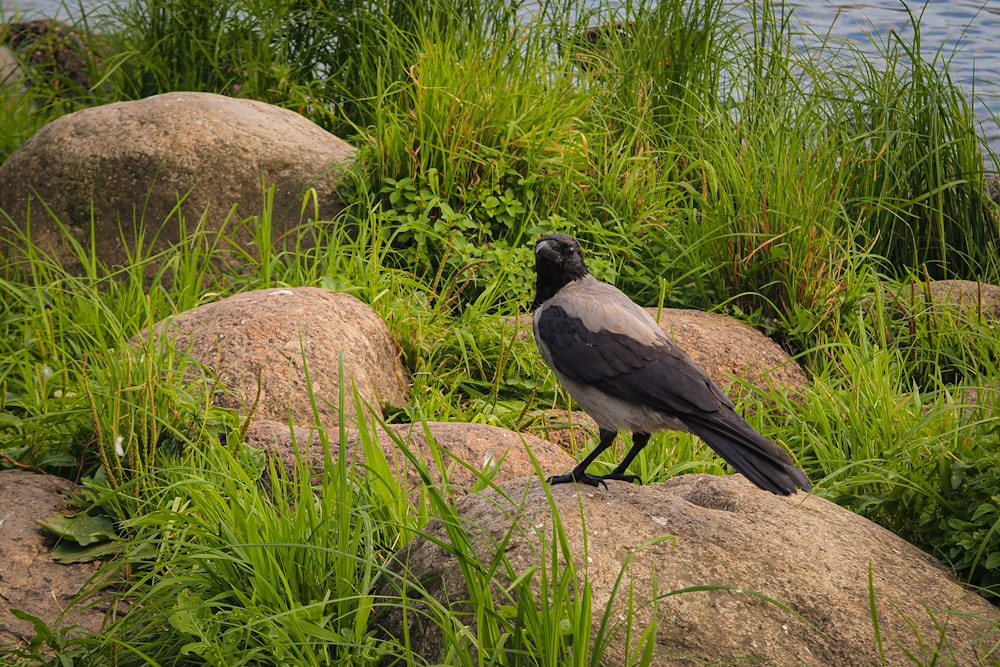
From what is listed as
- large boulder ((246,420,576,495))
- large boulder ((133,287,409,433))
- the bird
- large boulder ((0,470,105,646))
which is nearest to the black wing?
the bird

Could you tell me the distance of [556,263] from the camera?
12.3ft

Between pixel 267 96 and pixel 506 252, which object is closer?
pixel 506 252

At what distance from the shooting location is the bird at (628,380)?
121 inches

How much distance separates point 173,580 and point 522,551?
38.6 inches

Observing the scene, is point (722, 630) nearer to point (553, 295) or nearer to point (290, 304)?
point (553, 295)

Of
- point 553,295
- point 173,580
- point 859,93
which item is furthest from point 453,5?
point 173,580

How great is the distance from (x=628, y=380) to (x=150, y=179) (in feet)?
11.7

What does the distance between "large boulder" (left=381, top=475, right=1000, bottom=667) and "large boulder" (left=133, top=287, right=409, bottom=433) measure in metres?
1.29

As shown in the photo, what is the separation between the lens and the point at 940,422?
3.91 m

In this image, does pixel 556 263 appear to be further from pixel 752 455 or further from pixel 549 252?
pixel 752 455

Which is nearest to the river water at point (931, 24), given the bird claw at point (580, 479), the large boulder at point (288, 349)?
the large boulder at point (288, 349)

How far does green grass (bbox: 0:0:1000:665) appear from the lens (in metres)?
2.93

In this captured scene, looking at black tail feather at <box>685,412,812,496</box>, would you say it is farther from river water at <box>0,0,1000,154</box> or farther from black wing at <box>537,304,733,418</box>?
river water at <box>0,0,1000,154</box>

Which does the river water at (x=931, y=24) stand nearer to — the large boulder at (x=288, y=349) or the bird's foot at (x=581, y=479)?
the large boulder at (x=288, y=349)
